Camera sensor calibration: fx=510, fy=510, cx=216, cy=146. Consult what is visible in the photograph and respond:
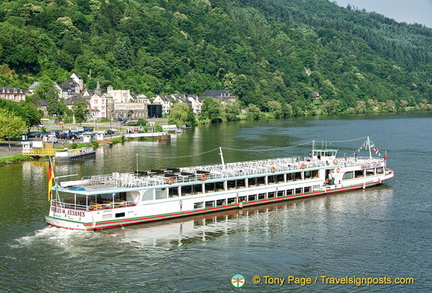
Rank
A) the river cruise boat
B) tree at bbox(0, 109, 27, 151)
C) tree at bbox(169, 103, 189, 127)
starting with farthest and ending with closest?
tree at bbox(169, 103, 189, 127) < tree at bbox(0, 109, 27, 151) < the river cruise boat

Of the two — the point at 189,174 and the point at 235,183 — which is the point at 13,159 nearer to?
the point at 189,174

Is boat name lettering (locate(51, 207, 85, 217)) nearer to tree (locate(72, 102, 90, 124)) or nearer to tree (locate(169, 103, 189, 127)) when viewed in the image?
tree (locate(72, 102, 90, 124))

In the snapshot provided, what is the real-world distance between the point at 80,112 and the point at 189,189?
89.8 metres

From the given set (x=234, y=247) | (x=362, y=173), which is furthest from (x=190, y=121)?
(x=234, y=247)

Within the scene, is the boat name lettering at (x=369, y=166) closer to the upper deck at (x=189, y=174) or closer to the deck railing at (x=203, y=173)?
the upper deck at (x=189, y=174)

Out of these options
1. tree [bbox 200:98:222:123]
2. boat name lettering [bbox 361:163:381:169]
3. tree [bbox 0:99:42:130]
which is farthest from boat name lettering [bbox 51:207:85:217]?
tree [bbox 200:98:222:123]

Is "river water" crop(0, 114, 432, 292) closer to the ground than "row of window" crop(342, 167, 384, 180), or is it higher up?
closer to the ground

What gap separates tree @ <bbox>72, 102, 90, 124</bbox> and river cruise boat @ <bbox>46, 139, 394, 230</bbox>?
80.1 metres

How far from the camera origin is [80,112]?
131 m

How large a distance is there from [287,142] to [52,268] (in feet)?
257

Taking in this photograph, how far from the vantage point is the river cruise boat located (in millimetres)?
43438

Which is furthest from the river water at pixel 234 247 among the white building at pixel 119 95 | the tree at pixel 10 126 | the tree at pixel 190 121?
the white building at pixel 119 95

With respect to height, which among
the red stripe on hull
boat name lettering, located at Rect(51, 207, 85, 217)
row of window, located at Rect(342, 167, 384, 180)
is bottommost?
the red stripe on hull

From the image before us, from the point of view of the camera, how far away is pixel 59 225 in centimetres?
4294
